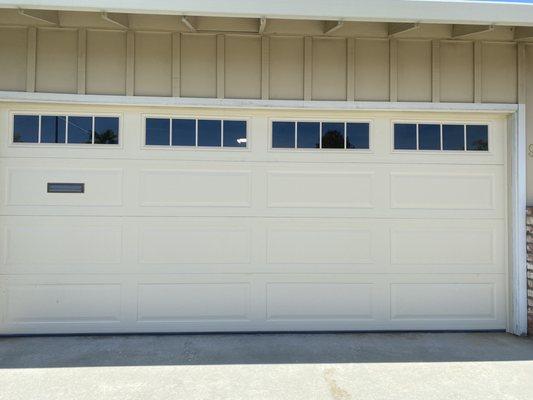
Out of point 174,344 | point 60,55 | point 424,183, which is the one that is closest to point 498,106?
point 424,183

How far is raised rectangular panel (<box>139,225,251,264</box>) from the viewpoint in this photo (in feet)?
15.1

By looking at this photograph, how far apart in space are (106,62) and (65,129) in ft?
2.73

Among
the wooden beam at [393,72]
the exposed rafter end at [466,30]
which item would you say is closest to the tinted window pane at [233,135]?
the wooden beam at [393,72]

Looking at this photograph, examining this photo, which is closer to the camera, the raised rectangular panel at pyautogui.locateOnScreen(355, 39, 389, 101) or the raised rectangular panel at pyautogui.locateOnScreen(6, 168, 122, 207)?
the raised rectangular panel at pyautogui.locateOnScreen(6, 168, 122, 207)

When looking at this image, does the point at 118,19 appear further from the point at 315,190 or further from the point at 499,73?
the point at 499,73

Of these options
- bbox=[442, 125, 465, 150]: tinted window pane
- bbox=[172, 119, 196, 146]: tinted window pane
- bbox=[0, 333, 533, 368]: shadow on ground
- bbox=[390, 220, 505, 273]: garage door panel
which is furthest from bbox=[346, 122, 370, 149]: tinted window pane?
bbox=[0, 333, 533, 368]: shadow on ground

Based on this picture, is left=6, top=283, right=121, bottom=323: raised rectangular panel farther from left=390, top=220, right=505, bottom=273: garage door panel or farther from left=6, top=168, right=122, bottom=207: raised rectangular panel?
left=390, top=220, right=505, bottom=273: garage door panel

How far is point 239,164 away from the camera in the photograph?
470 cm

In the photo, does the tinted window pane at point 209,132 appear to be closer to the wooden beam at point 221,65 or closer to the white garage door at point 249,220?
the white garage door at point 249,220

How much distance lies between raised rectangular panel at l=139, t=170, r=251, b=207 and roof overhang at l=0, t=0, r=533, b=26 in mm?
1616

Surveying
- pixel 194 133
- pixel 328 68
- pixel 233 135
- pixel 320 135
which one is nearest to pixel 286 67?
pixel 328 68

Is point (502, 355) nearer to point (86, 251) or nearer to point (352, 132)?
point (352, 132)

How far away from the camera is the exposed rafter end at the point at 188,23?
411cm

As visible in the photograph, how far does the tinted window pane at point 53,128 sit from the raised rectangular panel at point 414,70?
142 inches
